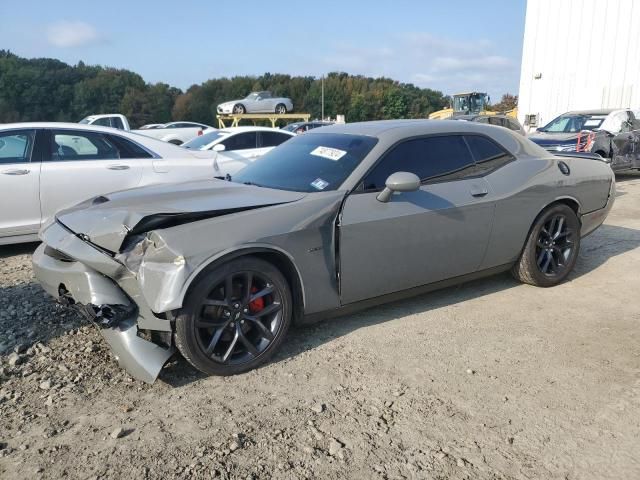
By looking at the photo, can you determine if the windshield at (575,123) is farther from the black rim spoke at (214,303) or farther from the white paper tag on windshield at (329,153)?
the black rim spoke at (214,303)

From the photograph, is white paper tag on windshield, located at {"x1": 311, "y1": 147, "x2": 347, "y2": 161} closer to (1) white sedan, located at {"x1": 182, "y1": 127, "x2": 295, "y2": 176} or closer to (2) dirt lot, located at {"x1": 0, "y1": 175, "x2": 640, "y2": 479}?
(2) dirt lot, located at {"x1": 0, "y1": 175, "x2": 640, "y2": 479}

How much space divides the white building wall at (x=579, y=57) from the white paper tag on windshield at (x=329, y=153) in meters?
21.2

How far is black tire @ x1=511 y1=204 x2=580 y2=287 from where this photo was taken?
4.59 m

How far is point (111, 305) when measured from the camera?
2.98m

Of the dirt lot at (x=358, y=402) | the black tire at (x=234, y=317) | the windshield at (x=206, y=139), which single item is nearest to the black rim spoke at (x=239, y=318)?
the black tire at (x=234, y=317)

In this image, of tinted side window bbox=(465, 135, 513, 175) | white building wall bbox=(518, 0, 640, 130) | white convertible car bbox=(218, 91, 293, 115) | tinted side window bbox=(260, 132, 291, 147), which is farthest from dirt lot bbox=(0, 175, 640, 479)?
white convertible car bbox=(218, 91, 293, 115)

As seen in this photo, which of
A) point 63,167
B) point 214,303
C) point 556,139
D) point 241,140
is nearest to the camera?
point 214,303

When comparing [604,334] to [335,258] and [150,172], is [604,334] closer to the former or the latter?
[335,258]

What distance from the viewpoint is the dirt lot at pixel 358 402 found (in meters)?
2.39

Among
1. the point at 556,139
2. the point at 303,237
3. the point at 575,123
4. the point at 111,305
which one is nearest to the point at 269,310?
the point at 303,237

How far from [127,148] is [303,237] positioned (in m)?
3.74

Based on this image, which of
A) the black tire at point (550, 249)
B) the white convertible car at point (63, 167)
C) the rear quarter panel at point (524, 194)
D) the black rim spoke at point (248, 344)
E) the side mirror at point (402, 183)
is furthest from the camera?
the white convertible car at point (63, 167)

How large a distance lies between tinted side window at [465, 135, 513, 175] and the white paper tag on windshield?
1131 mm

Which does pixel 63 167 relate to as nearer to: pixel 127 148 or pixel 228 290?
pixel 127 148
